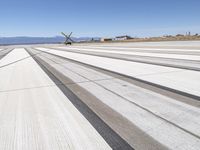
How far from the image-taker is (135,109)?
4379 mm

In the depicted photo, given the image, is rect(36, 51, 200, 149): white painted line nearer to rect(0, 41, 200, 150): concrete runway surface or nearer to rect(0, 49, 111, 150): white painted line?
rect(0, 41, 200, 150): concrete runway surface

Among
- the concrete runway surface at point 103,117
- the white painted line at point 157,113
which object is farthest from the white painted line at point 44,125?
the white painted line at point 157,113

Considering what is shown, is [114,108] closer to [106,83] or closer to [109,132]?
[109,132]

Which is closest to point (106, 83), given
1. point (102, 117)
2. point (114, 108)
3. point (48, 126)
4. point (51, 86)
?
point (51, 86)

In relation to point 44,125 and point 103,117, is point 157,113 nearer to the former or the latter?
point 103,117

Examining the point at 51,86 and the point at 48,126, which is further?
the point at 51,86

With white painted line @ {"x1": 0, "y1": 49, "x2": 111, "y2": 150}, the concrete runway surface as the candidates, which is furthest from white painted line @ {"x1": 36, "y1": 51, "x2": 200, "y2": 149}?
white painted line @ {"x1": 0, "y1": 49, "x2": 111, "y2": 150}

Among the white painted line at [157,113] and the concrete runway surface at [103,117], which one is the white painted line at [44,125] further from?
the white painted line at [157,113]

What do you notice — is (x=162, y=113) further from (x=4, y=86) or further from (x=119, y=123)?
(x=4, y=86)

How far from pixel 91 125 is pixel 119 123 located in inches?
17.4


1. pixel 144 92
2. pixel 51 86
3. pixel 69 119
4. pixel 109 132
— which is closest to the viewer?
pixel 109 132

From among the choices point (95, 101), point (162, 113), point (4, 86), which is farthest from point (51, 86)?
point (162, 113)

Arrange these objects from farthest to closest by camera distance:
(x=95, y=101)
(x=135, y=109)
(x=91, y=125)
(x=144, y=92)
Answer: (x=144, y=92) → (x=95, y=101) → (x=135, y=109) → (x=91, y=125)

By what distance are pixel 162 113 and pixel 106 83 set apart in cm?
314
